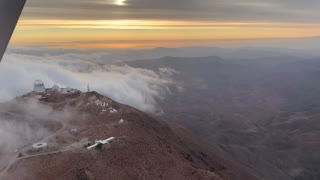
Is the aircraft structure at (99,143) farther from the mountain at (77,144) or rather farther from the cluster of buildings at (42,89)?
the cluster of buildings at (42,89)

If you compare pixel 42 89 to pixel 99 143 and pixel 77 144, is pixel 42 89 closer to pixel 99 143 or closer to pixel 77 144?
pixel 77 144

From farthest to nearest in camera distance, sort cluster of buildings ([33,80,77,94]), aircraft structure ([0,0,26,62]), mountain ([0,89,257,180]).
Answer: cluster of buildings ([33,80,77,94]) < mountain ([0,89,257,180]) < aircraft structure ([0,0,26,62])

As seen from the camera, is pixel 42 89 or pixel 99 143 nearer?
pixel 99 143

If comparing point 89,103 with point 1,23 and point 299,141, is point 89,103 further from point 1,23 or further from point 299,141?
point 299,141

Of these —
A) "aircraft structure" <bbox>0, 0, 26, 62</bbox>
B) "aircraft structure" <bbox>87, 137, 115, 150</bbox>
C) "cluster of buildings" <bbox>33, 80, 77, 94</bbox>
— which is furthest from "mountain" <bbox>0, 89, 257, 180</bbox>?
"aircraft structure" <bbox>0, 0, 26, 62</bbox>

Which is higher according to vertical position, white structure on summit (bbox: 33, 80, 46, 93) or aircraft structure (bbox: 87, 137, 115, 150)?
aircraft structure (bbox: 87, 137, 115, 150)

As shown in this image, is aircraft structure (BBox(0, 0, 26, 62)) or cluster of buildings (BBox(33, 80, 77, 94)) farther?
cluster of buildings (BBox(33, 80, 77, 94))

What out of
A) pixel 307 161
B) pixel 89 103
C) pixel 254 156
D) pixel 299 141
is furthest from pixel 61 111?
pixel 299 141

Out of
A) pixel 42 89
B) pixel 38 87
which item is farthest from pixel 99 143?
pixel 38 87

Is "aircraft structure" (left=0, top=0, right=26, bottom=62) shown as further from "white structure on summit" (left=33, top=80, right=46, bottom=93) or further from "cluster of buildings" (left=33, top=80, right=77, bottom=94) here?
"white structure on summit" (left=33, top=80, right=46, bottom=93)
